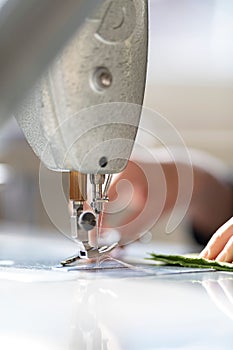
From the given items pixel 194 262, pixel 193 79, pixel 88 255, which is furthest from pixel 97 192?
pixel 193 79

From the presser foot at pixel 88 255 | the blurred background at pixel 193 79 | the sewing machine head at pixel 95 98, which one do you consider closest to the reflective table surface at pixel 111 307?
the presser foot at pixel 88 255

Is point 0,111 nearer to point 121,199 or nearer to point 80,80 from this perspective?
point 80,80

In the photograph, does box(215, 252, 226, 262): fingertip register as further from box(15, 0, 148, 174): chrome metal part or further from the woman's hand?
box(15, 0, 148, 174): chrome metal part

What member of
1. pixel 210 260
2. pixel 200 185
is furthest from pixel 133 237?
pixel 200 185

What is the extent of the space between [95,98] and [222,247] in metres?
0.39

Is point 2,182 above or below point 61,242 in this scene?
above

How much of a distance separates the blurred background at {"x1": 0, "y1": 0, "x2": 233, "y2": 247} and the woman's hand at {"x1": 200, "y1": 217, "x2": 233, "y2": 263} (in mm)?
1716

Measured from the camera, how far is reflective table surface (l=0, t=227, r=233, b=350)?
45cm

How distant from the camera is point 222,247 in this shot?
88cm

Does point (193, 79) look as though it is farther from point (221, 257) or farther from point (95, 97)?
point (95, 97)

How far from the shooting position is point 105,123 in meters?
0.58

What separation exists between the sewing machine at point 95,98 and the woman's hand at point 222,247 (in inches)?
10.8

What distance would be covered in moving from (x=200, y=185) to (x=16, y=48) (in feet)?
4.46

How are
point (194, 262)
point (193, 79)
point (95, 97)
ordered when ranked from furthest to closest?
point (193, 79) < point (194, 262) < point (95, 97)
